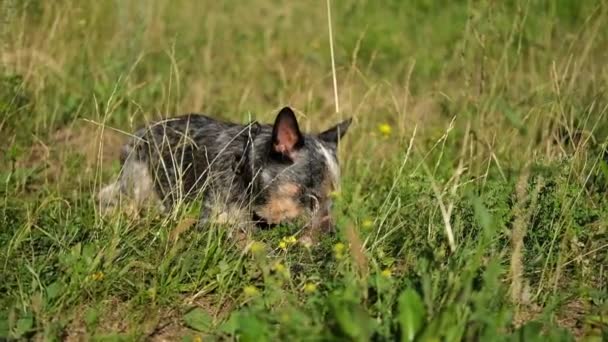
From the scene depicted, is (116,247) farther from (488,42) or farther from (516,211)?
(488,42)

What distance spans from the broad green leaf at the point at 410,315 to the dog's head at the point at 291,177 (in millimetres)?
1563

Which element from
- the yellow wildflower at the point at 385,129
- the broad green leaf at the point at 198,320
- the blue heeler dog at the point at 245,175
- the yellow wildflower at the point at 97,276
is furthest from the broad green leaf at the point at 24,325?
the yellow wildflower at the point at 385,129

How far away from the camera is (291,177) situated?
232 inches

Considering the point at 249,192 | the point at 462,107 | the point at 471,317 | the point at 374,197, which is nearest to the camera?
the point at 471,317

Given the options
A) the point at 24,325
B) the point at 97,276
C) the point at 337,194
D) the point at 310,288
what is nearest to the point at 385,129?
the point at 337,194

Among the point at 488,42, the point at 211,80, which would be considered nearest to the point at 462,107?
the point at 488,42

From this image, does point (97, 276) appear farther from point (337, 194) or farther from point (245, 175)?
point (245, 175)

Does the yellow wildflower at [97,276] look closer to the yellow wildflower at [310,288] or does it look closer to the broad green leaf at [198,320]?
the broad green leaf at [198,320]

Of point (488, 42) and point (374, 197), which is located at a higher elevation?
point (488, 42)

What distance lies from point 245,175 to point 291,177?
30cm

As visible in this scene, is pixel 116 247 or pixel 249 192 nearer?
pixel 116 247

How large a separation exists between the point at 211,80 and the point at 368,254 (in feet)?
12.2

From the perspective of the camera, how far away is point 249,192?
19.4ft

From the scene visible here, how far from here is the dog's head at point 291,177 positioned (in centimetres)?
579
